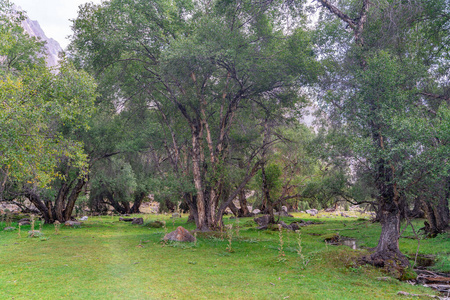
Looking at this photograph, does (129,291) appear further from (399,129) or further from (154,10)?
(154,10)

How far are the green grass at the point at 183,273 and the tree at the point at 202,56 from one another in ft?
19.1

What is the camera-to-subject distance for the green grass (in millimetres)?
8250

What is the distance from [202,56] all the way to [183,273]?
10.9m

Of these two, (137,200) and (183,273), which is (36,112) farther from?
(137,200)

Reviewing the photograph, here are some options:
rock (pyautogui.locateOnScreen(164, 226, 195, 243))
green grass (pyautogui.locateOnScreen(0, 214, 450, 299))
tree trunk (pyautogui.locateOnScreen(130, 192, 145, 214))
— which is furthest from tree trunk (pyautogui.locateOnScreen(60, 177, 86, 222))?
tree trunk (pyautogui.locateOnScreen(130, 192, 145, 214))

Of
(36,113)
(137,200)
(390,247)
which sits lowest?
(390,247)

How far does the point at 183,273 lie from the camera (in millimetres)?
10375

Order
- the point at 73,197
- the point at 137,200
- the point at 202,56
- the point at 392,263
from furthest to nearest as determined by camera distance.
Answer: the point at 137,200 → the point at 73,197 → the point at 202,56 → the point at 392,263

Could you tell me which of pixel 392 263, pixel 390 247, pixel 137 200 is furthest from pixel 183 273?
pixel 137 200

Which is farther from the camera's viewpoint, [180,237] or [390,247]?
[180,237]

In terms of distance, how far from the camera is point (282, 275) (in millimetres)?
10516

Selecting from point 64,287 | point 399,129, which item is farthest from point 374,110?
point 64,287

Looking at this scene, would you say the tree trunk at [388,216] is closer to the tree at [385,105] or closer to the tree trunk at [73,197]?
the tree at [385,105]

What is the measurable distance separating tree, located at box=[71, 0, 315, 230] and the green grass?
583cm
